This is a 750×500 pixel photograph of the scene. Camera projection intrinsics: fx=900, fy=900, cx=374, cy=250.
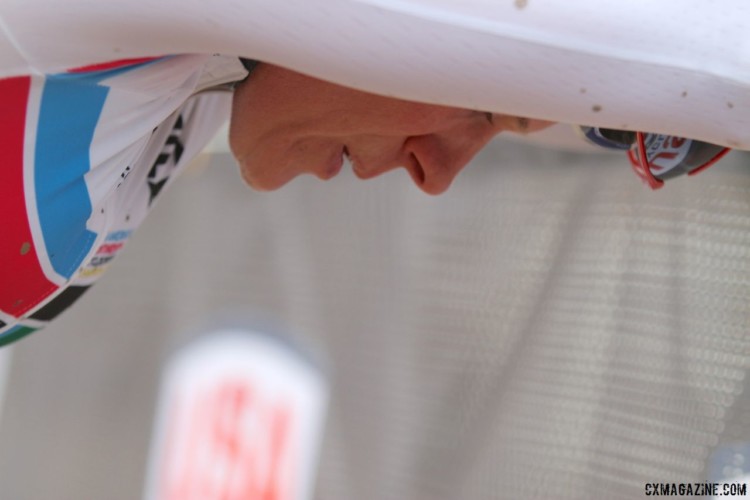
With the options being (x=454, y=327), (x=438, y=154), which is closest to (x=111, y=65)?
(x=438, y=154)

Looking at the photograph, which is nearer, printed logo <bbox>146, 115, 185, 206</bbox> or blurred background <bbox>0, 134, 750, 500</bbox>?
printed logo <bbox>146, 115, 185, 206</bbox>

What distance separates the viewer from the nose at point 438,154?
533mm

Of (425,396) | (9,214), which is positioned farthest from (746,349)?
(9,214)

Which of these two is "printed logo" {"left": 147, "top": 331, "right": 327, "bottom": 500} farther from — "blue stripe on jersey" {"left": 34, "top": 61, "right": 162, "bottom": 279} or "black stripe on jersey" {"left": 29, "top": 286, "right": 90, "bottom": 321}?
"blue stripe on jersey" {"left": 34, "top": 61, "right": 162, "bottom": 279}

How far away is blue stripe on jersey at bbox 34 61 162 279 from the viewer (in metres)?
0.41

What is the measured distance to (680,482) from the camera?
699mm

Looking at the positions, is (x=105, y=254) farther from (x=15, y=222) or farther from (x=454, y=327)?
(x=454, y=327)

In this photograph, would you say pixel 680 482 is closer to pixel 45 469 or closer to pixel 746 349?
pixel 746 349

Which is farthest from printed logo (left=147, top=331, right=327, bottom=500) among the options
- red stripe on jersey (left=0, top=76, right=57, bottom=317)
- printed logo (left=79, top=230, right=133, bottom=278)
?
red stripe on jersey (left=0, top=76, right=57, bottom=317)

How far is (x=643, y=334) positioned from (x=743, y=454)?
0.13m

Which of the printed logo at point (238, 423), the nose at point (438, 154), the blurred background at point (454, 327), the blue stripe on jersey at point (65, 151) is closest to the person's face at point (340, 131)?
the nose at point (438, 154)

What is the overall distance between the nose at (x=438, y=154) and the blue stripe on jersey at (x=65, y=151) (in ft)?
0.58

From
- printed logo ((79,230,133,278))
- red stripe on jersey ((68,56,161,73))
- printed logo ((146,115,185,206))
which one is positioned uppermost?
printed logo ((146,115,185,206))

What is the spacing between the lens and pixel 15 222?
1.45 ft
